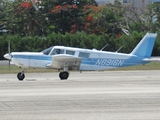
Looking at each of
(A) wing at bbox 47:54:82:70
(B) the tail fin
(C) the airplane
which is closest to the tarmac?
(A) wing at bbox 47:54:82:70

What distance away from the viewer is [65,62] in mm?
29875

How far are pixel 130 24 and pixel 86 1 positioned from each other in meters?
5.68

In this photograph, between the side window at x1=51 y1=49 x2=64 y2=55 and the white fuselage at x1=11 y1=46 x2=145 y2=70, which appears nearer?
the side window at x1=51 y1=49 x2=64 y2=55

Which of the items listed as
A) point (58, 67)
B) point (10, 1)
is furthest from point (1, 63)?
point (10, 1)

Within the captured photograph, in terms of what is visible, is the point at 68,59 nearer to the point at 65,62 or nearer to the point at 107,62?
the point at 65,62

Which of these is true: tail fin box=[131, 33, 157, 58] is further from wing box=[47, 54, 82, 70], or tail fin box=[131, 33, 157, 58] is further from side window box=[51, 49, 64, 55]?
side window box=[51, 49, 64, 55]

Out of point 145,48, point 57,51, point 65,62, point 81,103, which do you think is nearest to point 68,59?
point 65,62

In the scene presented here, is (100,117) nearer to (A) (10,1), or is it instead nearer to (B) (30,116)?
(B) (30,116)

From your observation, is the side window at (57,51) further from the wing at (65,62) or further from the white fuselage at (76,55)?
the wing at (65,62)

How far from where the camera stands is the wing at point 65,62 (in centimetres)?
2950

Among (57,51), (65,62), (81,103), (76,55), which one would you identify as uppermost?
(81,103)

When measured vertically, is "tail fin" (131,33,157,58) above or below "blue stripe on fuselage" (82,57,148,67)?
above

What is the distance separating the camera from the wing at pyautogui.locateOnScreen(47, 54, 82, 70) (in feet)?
96.8

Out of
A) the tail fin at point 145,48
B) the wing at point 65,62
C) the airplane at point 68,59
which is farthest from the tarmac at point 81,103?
the tail fin at point 145,48
